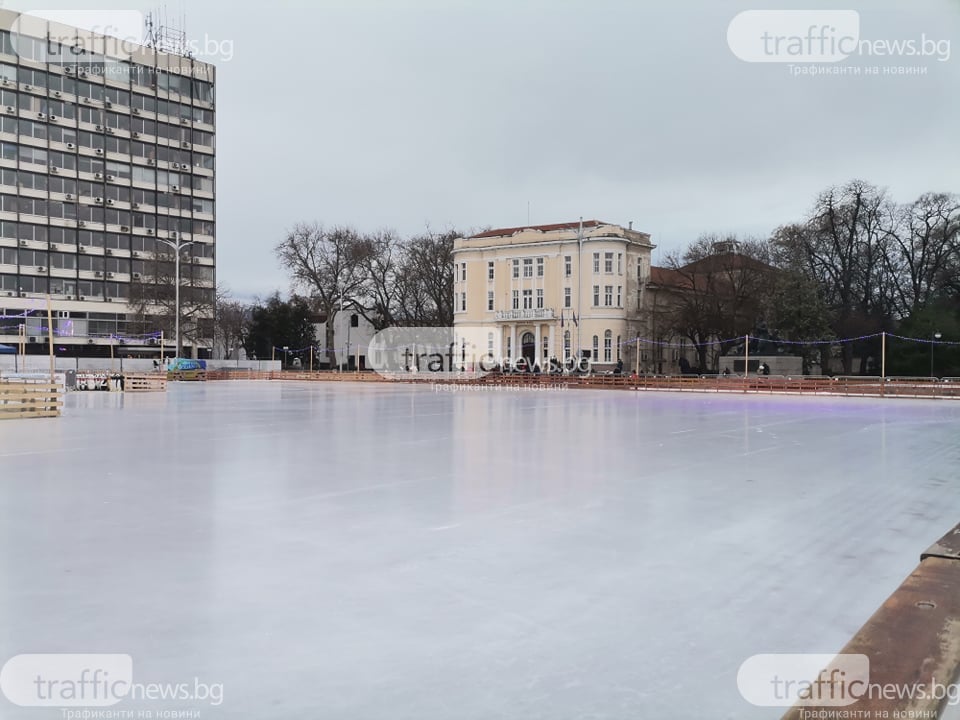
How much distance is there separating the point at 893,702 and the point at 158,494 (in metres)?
8.08

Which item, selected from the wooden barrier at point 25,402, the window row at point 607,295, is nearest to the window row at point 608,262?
the window row at point 607,295

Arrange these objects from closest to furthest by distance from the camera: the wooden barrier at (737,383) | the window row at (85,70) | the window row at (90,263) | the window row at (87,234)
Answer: the wooden barrier at (737,383), the window row at (90,263), the window row at (85,70), the window row at (87,234)

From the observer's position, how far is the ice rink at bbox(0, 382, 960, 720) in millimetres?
3480

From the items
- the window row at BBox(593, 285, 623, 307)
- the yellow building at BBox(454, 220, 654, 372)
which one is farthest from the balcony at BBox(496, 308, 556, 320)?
the window row at BBox(593, 285, 623, 307)

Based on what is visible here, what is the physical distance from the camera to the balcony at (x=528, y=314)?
66312 millimetres

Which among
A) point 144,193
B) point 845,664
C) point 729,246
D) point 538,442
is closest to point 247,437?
point 538,442

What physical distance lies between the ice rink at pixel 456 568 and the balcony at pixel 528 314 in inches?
2132

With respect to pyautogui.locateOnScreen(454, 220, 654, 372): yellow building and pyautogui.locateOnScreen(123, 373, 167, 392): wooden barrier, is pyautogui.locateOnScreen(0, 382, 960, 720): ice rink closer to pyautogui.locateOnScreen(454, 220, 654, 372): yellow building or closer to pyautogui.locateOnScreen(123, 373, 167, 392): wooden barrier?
pyautogui.locateOnScreen(123, 373, 167, 392): wooden barrier

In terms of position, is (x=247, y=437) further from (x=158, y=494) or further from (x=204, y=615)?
(x=204, y=615)

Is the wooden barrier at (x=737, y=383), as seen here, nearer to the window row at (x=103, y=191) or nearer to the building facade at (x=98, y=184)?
the building facade at (x=98, y=184)

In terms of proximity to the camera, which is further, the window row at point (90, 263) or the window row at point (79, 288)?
the window row at point (90, 263)

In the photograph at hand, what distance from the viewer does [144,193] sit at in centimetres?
7412

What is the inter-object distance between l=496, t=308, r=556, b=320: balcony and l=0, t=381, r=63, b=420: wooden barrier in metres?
49.7

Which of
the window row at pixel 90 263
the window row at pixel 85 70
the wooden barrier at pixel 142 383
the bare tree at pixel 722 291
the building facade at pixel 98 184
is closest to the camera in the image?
the wooden barrier at pixel 142 383
